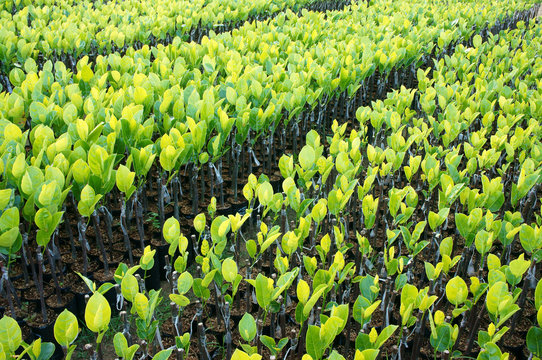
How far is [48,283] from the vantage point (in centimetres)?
251

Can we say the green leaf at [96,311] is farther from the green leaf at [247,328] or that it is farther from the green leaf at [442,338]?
the green leaf at [442,338]

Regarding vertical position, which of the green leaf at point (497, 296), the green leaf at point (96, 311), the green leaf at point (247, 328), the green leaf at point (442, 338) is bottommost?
the green leaf at point (442, 338)

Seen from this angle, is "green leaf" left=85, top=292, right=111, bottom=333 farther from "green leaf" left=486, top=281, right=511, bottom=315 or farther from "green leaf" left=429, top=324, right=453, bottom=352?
"green leaf" left=486, top=281, right=511, bottom=315

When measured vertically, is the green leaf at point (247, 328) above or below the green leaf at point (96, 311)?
below

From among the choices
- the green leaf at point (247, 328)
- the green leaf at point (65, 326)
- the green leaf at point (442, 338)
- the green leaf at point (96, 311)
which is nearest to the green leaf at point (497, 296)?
the green leaf at point (442, 338)

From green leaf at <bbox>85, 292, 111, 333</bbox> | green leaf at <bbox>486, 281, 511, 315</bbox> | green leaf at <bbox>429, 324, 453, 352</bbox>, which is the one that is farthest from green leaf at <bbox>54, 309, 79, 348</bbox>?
green leaf at <bbox>486, 281, 511, 315</bbox>

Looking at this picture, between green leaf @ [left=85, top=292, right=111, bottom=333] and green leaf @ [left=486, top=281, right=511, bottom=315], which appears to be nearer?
green leaf @ [left=85, top=292, right=111, bottom=333]

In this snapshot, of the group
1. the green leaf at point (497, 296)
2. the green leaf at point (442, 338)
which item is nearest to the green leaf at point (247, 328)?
the green leaf at point (442, 338)

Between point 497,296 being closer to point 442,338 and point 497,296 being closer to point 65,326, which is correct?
point 442,338

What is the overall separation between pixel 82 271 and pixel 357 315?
5.26 feet

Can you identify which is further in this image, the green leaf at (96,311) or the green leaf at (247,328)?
the green leaf at (247,328)

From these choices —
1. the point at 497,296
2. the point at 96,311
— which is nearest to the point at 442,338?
the point at 497,296

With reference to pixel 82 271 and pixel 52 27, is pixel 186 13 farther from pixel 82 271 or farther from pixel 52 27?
pixel 82 271

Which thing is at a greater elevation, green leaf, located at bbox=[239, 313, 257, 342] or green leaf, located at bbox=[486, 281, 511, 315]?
green leaf, located at bbox=[486, 281, 511, 315]
